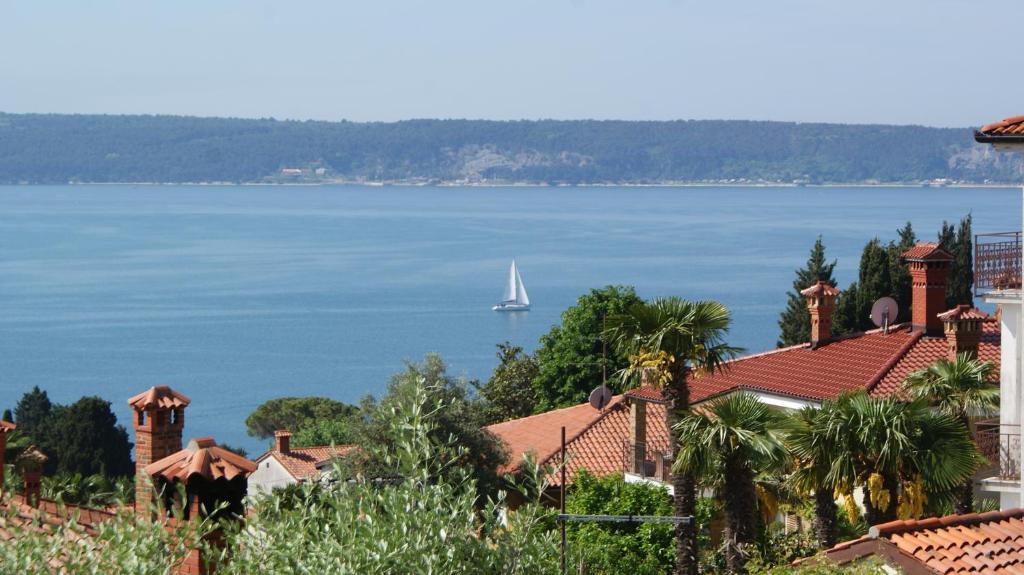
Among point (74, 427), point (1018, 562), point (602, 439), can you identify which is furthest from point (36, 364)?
point (1018, 562)

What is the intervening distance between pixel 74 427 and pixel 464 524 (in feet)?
177

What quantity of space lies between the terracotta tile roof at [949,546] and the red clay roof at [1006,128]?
513 centimetres

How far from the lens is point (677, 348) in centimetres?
1914

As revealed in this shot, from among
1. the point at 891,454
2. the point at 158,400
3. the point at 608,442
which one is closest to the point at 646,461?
the point at 608,442

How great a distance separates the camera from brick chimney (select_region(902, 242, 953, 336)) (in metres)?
27.0

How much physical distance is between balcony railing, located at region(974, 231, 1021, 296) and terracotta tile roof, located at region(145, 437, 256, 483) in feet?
40.6

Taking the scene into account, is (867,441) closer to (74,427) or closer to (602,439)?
A: (602,439)

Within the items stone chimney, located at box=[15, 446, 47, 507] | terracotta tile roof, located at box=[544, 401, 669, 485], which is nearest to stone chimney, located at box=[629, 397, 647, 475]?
terracotta tile roof, located at box=[544, 401, 669, 485]

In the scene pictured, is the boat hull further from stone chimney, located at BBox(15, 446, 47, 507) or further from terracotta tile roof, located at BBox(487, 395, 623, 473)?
stone chimney, located at BBox(15, 446, 47, 507)

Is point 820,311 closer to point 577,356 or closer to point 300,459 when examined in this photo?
point 300,459

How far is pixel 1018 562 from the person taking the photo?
13.0 metres

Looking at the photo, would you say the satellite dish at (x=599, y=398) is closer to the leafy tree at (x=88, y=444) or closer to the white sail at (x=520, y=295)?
the leafy tree at (x=88, y=444)

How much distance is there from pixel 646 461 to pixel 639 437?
809 mm

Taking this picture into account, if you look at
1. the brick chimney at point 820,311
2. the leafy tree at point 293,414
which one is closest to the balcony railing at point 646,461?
the brick chimney at point 820,311
